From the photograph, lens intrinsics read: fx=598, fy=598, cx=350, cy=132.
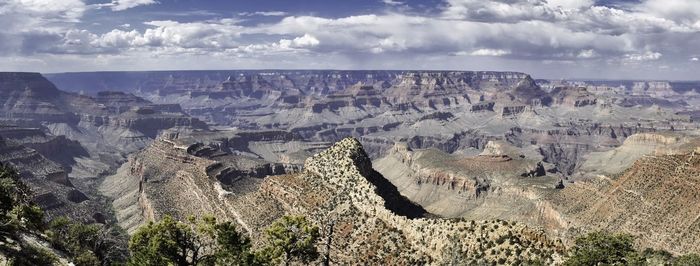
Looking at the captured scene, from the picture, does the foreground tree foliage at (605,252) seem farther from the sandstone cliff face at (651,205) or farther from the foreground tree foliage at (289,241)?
the sandstone cliff face at (651,205)

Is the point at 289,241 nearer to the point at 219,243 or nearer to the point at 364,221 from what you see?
the point at 219,243

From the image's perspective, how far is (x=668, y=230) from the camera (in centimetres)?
11194

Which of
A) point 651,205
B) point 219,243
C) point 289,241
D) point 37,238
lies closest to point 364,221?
point 289,241

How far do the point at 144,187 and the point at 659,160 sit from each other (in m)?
148

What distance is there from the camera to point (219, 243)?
2183 inches

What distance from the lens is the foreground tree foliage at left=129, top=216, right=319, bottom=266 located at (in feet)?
176

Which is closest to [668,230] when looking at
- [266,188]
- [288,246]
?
[266,188]

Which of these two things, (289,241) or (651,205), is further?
(651,205)

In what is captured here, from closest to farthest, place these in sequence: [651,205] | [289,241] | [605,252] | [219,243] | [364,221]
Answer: [219,243]
[289,241]
[605,252]
[364,221]
[651,205]

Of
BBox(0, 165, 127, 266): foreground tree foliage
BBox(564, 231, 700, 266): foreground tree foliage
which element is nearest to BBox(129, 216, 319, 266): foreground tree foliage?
BBox(0, 165, 127, 266): foreground tree foliage

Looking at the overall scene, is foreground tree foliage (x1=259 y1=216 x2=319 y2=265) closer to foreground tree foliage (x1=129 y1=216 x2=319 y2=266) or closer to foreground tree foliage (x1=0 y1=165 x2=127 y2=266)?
foreground tree foliage (x1=129 y1=216 x2=319 y2=266)

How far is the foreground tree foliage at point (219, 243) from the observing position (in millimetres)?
53781

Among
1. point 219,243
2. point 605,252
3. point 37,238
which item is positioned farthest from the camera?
point 605,252

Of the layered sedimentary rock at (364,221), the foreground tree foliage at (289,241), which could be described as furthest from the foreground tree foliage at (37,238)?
the layered sedimentary rock at (364,221)
